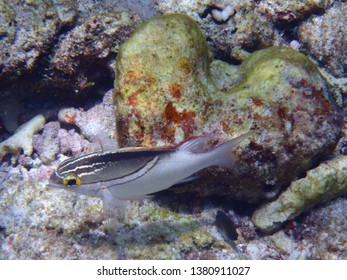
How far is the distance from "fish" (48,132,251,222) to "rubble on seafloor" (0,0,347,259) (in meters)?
0.36

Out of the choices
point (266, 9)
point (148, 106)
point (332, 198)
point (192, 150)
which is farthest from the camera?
point (266, 9)

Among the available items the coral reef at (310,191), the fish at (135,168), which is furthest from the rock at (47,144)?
the coral reef at (310,191)

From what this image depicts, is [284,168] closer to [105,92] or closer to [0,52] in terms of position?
[105,92]

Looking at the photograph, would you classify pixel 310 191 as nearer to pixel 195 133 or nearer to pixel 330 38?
pixel 195 133

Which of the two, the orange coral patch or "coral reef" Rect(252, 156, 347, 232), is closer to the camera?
the orange coral patch

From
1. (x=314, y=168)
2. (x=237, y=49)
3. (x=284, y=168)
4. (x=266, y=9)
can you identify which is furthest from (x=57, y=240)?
(x=266, y=9)

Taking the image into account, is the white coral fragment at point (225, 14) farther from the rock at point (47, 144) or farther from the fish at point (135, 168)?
the rock at point (47, 144)

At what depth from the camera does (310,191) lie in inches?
154

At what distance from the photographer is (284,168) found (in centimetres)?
381

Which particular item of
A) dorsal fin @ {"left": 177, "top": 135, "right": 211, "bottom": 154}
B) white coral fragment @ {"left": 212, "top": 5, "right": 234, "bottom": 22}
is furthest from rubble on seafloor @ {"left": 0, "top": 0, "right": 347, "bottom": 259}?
dorsal fin @ {"left": 177, "top": 135, "right": 211, "bottom": 154}

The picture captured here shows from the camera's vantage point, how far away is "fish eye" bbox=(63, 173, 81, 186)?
9.62 feet

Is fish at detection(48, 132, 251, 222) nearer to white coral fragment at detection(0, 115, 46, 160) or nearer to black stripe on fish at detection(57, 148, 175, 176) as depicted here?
black stripe on fish at detection(57, 148, 175, 176)

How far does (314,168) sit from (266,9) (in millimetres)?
2920

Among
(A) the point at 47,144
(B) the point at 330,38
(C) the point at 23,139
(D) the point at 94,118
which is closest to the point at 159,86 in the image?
(D) the point at 94,118
